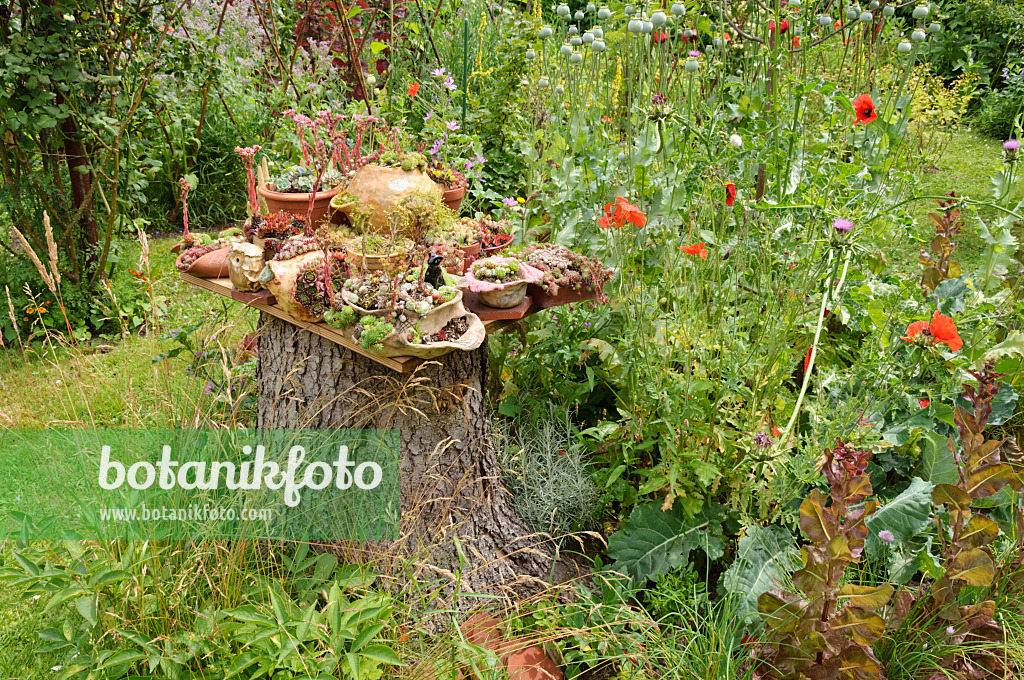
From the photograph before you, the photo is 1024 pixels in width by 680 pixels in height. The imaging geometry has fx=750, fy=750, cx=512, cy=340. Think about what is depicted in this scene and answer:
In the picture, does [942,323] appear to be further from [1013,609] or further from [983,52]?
[983,52]

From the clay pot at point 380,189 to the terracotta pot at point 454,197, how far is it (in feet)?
1.13

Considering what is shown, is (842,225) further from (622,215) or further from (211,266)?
(211,266)

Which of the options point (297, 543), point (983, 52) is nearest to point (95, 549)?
point (297, 543)

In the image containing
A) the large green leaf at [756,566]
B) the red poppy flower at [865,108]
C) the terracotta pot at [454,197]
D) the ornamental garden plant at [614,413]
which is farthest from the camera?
the terracotta pot at [454,197]

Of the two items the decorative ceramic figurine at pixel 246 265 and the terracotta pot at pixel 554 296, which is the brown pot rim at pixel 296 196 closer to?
the decorative ceramic figurine at pixel 246 265

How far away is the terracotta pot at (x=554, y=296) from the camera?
2.27 m

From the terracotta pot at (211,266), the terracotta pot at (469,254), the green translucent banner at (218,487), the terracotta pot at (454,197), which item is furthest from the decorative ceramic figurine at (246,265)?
the terracotta pot at (454,197)

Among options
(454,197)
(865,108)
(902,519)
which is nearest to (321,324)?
(454,197)

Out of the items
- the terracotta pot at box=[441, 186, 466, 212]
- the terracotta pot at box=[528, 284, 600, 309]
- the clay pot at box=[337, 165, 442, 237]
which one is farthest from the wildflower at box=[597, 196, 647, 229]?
the terracotta pot at box=[441, 186, 466, 212]

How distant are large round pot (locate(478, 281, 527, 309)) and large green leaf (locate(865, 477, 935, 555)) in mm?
1169

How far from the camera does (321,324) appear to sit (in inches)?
82.5

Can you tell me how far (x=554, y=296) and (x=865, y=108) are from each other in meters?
1.21

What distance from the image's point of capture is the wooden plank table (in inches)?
78.0

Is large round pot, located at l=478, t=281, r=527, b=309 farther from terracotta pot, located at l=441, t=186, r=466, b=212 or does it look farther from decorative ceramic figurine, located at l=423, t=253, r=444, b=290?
terracotta pot, located at l=441, t=186, r=466, b=212
